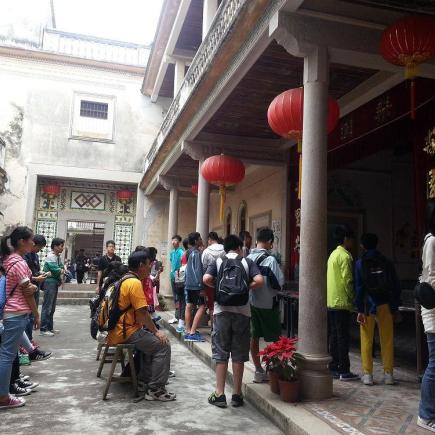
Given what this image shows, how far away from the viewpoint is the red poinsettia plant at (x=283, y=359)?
4137 mm

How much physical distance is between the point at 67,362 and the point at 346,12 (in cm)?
554

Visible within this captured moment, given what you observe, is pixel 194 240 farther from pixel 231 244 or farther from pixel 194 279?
pixel 231 244

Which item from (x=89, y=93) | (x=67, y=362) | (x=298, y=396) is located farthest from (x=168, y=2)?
(x=298, y=396)

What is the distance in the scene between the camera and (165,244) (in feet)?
57.4

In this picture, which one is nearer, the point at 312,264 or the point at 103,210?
the point at 312,264

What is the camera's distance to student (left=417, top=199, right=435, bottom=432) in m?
3.29

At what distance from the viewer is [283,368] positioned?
13.7 ft

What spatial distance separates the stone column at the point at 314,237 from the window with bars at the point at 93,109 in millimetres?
13779

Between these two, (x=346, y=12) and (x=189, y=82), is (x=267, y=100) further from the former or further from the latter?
(x=346, y=12)

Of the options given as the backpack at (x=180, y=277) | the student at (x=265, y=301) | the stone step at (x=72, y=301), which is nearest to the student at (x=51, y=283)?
the backpack at (x=180, y=277)

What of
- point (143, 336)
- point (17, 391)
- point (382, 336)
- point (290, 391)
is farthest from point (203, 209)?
point (290, 391)

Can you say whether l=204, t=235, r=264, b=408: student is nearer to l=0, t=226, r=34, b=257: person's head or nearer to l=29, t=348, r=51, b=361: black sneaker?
l=0, t=226, r=34, b=257: person's head

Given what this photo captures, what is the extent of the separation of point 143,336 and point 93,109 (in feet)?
46.3

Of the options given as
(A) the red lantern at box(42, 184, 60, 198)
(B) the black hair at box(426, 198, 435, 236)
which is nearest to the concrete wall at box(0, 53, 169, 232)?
(A) the red lantern at box(42, 184, 60, 198)
